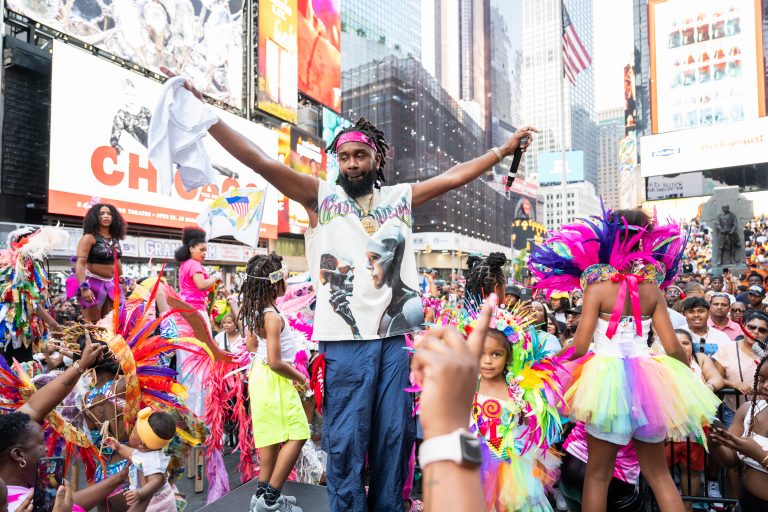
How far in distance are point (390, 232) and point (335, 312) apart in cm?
48

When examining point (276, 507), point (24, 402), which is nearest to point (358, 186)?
point (276, 507)

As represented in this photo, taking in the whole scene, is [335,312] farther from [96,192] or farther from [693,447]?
[96,192]

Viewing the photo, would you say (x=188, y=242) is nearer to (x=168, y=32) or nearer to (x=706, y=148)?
(x=168, y=32)

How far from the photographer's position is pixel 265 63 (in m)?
32.7

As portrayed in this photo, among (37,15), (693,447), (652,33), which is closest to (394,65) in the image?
(652,33)

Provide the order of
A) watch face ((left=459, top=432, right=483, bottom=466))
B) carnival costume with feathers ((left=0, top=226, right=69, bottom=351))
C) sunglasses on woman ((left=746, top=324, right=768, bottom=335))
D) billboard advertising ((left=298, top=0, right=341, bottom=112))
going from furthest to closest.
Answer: billboard advertising ((left=298, top=0, right=341, bottom=112))
sunglasses on woman ((left=746, top=324, right=768, bottom=335))
carnival costume with feathers ((left=0, top=226, right=69, bottom=351))
watch face ((left=459, top=432, right=483, bottom=466))

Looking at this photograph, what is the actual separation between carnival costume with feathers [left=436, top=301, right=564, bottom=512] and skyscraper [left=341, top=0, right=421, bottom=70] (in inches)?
2824

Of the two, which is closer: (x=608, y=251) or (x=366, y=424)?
(x=366, y=424)

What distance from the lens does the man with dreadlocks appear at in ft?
7.96

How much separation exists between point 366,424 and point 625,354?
173 cm

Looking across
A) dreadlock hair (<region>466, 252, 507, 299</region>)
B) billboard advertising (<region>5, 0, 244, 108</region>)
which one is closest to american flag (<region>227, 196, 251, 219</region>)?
dreadlock hair (<region>466, 252, 507, 299</region>)

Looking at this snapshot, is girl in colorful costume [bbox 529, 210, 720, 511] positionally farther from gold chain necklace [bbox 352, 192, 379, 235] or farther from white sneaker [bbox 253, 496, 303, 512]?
white sneaker [bbox 253, 496, 303, 512]

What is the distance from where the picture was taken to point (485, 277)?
4.57 metres

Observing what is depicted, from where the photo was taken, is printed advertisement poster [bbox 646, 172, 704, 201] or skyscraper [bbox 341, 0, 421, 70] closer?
printed advertisement poster [bbox 646, 172, 704, 201]
